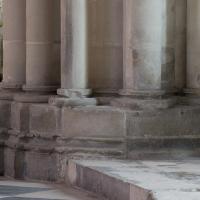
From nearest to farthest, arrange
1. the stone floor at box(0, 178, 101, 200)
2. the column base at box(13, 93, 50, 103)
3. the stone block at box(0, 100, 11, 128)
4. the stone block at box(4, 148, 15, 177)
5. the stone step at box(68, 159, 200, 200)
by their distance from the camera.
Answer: the stone step at box(68, 159, 200, 200) → the stone floor at box(0, 178, 101, 200) → the column base at box(13, 93, 50, 103) → the stone block at box(4, 148, 15, 177) → the stone block at box(0, 100, 11, 128)

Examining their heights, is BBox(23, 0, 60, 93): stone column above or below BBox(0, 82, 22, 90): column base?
above

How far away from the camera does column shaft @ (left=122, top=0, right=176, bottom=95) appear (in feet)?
17.6

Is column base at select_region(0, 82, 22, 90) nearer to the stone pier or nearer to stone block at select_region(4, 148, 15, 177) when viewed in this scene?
the stone pier

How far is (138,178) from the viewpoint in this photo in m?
4.37

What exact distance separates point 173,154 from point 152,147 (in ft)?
0.63

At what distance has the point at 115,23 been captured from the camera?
565 centimetres

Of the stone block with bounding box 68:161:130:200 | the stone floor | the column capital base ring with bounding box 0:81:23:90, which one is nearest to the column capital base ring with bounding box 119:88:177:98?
the stone block with bounding box 68:161:130:200

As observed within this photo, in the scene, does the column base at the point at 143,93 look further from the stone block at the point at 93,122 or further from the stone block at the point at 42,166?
the stone block at the point at 42,166

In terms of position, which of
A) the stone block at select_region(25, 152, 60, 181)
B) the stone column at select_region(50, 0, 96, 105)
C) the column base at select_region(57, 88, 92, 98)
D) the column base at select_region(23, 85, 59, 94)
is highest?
the stone column at select_region(50, 0, 96, 105)

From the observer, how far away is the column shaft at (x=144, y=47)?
536cm

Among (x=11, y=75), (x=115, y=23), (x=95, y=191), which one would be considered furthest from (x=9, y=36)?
(x=95, y=191)

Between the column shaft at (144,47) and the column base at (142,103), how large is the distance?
6 centimetres

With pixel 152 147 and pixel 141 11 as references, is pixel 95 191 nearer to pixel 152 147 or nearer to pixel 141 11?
pixel 152 147

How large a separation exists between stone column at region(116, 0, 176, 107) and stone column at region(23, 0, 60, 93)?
32.4 inches
